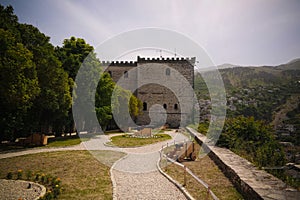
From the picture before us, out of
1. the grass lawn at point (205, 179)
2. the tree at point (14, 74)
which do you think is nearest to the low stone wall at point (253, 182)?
the grass lawn at point (205, 179)

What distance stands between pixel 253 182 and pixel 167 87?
27076mm

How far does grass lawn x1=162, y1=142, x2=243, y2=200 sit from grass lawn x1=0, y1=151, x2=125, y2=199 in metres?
2.22

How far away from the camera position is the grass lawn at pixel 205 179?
527cm

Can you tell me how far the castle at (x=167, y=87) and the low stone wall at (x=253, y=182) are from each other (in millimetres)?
23549

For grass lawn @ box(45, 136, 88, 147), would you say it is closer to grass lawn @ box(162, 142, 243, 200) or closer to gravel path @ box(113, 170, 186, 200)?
gravel path @ box(113, 170, 186, 200)

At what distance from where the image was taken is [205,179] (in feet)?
21.5

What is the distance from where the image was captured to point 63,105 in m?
15.0

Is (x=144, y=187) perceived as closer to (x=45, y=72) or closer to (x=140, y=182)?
(x=140, y=182)

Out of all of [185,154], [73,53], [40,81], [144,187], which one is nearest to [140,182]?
[144,187]

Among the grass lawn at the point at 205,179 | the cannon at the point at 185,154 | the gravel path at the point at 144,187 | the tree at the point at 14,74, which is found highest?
the tree at the point at 14,74

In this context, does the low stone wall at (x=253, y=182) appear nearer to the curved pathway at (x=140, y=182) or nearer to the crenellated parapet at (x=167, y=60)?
the curved pathway at (x=140, y=182)

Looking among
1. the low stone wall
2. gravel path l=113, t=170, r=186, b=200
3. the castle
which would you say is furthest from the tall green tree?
the low stone wall

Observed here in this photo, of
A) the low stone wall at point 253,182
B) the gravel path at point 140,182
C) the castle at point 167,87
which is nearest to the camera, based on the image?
the low stone wall at point 253,182

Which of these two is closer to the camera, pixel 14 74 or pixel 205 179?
pixel 205 179
